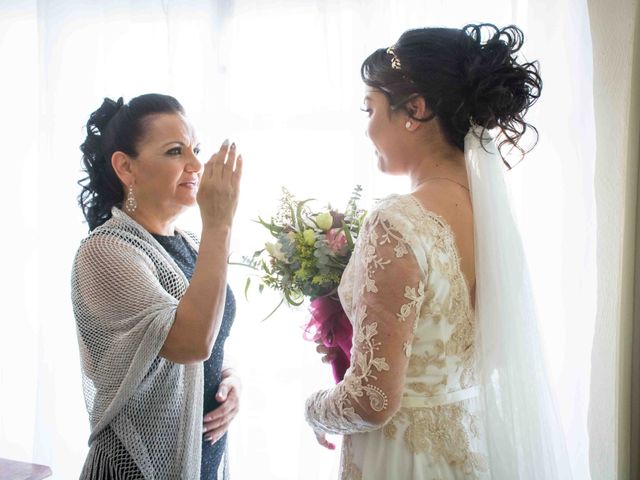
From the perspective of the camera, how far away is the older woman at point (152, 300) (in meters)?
1.19

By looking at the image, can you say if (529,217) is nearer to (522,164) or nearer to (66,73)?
(522,164)

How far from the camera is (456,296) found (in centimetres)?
108

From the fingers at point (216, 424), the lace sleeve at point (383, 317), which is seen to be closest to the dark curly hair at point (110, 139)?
the fingers at point (216, 424)

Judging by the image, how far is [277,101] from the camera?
2180mm

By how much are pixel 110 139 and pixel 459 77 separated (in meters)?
0.93

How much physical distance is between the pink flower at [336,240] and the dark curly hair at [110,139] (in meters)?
0.58

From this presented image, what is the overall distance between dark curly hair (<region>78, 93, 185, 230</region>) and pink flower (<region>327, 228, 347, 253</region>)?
0.58 metres

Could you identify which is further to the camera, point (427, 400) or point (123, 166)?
point (123, 166)

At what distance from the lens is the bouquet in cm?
127

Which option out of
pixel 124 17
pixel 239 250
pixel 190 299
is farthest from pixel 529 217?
pixel 124 17

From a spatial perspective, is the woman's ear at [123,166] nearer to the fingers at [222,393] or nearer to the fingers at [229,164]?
the fingers at [229,164]

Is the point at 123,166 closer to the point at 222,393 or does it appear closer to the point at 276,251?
the point at 276,251

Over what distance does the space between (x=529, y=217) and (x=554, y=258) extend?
165 millimetres

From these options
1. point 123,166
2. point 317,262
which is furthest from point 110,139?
point 317,262
